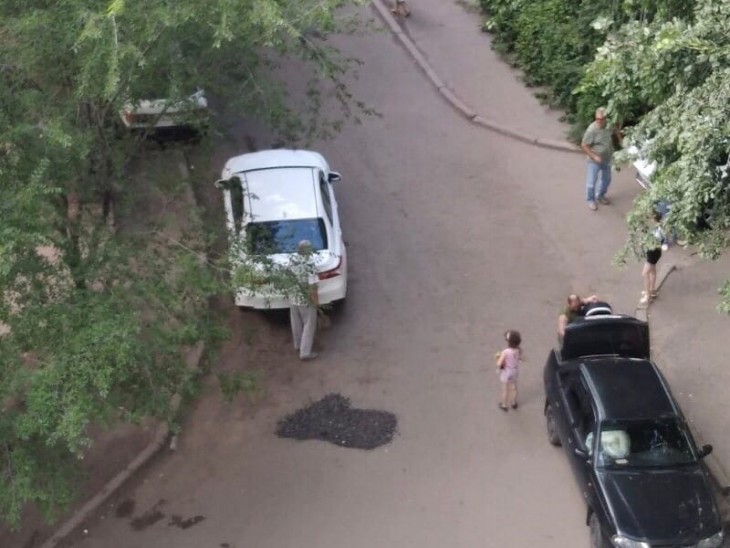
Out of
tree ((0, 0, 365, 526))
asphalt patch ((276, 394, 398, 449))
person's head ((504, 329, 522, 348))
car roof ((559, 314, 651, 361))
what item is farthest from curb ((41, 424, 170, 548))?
car roof ((559, 314, 651, 361))

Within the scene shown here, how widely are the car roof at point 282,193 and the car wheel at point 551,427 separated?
4183mm

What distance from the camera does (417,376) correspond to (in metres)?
12.7

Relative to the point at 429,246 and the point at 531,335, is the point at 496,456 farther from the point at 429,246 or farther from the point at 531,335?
the point at 429,246

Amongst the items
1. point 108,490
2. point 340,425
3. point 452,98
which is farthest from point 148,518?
point 452,98

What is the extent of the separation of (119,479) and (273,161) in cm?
511

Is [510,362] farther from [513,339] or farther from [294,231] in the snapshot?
[294,231]

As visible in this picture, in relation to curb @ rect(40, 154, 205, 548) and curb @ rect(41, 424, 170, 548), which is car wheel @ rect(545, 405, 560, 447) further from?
curb @ rect(41, 424, 170, 548)

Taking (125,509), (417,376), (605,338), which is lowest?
(125,509)

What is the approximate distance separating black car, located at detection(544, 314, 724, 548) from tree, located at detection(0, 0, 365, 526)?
4.15m

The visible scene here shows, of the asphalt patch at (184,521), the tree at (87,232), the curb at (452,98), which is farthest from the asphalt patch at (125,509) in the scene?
the curb at (452,98)

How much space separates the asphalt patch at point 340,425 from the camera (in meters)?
11.8

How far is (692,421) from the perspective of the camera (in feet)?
38.6

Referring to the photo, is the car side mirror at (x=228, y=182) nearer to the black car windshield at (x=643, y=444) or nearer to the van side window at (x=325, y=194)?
the van side window at (x=325, y=194)

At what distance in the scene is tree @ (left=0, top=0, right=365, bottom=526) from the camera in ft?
25.3
